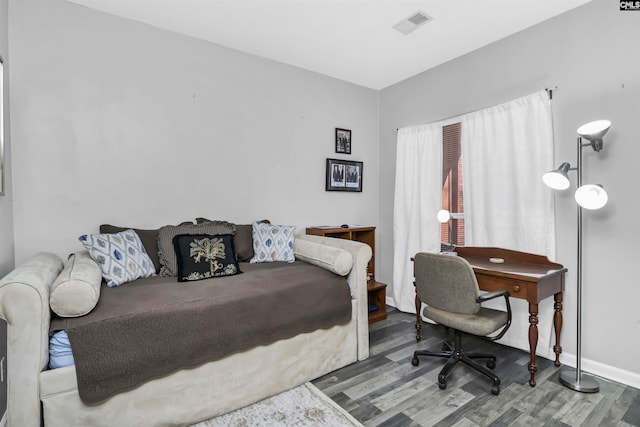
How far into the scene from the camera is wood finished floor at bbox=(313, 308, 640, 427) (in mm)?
1819

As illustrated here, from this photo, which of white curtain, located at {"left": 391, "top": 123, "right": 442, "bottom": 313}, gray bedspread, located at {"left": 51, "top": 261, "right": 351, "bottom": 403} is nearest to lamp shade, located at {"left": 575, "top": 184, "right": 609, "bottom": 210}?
white curtain, located at {"left": 391, "top": 123, "right": 442, "bottom": 313}

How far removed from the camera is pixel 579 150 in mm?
2139

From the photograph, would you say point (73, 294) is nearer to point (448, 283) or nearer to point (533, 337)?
point (448, 283)

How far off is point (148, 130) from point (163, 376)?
188 cm

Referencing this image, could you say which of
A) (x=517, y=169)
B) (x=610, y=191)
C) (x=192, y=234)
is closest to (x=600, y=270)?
(x=610, y=191)

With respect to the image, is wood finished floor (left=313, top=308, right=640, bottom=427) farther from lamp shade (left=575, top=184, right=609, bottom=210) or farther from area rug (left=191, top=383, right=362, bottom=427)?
lamp shade (left=575, top=184, right=609, bottom=210)

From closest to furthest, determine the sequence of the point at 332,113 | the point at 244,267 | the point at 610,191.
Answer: the point at 610,191, the point at 244,267, the point at 332,113

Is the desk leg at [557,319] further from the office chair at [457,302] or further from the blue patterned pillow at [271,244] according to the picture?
the blue patterned pillow at [271,244]

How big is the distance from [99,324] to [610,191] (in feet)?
10.5

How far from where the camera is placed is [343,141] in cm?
376

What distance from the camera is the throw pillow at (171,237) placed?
233 cm

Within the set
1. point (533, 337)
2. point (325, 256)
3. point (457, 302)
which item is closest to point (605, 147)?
point (533, 337)

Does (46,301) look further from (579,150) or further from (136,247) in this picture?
(579,150)

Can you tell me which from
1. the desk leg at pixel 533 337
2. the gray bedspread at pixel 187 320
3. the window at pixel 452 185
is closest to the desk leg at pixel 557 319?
the desk leg at pixel 533 337
